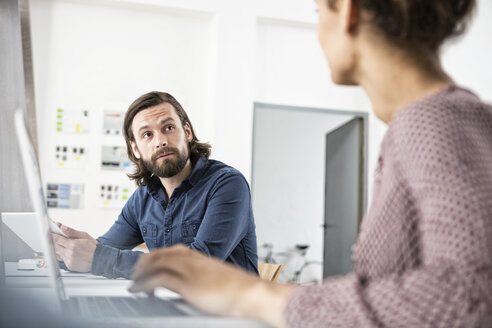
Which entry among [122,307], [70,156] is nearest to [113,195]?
[70,156]

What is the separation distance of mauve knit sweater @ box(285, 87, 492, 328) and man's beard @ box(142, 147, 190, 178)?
1564mm

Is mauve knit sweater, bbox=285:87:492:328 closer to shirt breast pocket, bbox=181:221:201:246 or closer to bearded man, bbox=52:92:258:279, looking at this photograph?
bearded man, bbox=52:92:258:279

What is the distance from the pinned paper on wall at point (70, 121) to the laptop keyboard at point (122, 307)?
4.26m

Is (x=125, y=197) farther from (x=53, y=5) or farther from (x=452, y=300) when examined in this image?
(x=452, y=300)

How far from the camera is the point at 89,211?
187 inches

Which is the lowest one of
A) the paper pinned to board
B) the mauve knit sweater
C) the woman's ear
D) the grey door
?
the grey door

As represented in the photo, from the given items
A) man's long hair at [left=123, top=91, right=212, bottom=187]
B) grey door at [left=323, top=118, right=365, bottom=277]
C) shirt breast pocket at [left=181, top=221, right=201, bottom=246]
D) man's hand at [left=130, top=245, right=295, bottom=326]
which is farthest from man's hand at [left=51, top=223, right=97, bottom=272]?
grey door at [left=323, top=118, right=365, bottom=277]

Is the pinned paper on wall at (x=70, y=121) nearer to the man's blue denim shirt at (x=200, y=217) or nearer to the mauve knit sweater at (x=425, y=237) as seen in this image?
the man's blue denim shirt at (x=200, y=217)

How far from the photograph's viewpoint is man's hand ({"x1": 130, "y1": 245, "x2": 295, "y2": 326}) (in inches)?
21.4

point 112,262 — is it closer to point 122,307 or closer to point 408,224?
point 122,307

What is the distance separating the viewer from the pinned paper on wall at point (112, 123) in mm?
4891

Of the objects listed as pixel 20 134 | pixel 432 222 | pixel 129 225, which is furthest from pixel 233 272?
pixel 129 225

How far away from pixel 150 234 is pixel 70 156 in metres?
3.07

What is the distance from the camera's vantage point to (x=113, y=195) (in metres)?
4.81
